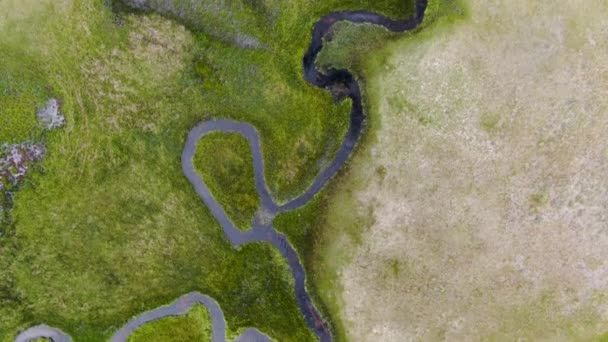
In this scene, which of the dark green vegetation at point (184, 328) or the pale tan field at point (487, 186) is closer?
the pale tan field at point (487, 186)

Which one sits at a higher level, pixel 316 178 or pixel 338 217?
pixel 316 178

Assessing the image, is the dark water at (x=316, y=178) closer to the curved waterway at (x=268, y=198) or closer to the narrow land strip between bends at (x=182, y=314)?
the curved waterway at (x=268, y=198)

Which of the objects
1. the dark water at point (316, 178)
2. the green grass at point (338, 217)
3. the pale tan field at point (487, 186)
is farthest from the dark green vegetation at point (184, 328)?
the pale tan field at point (487, 186)

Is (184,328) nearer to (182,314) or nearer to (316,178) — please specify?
(182,314)

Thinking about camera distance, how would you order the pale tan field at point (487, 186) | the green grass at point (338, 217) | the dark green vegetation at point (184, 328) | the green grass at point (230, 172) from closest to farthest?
the pale tan field at point (487, 186)
the green grass at point (338, 217)
the dark green vegetation at point (184, 328)
the green grass at point (230, 172)

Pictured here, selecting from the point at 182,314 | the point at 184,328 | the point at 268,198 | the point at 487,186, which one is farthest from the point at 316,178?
the point at 184,328

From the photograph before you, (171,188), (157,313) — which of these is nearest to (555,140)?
(171,188)

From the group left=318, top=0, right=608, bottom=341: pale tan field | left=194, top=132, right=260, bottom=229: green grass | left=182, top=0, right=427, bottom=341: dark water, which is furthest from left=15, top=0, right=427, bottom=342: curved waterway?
left=318, top=0, right=608, bottom=341: pale tan field
